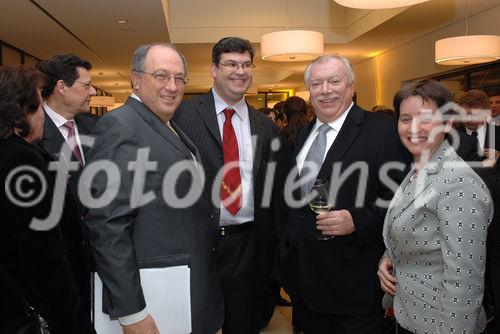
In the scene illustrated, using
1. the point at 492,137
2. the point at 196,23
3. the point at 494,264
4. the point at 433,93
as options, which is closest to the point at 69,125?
the point at 433,93

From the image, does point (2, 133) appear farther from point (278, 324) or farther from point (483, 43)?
point (483, 43)

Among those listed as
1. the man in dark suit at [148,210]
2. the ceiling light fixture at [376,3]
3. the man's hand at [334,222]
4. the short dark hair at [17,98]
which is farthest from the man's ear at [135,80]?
the ceiling light fixture at [376,3]

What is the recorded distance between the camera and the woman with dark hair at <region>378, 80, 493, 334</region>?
154cm

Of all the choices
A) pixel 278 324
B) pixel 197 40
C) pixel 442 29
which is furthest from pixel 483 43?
pixel 197 40

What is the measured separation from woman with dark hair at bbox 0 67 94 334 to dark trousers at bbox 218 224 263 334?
3.36ft

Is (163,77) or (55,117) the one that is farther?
(55,117)

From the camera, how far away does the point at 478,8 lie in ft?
22.4

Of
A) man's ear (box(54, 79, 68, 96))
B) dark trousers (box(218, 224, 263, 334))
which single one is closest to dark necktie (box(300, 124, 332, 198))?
dark trousers (box(218, 224, 263, 334))

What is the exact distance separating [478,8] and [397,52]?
3.06 metres

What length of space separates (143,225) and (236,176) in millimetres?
851

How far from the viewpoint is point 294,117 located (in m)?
3.97

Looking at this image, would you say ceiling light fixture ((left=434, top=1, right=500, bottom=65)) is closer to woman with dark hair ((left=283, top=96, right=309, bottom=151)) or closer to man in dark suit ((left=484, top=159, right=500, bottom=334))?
woman with dark hair ((left=283, top=96, right=309, bottom=151))

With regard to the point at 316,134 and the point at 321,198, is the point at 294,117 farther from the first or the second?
the point at 321,198

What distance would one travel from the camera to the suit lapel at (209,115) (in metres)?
2.48
